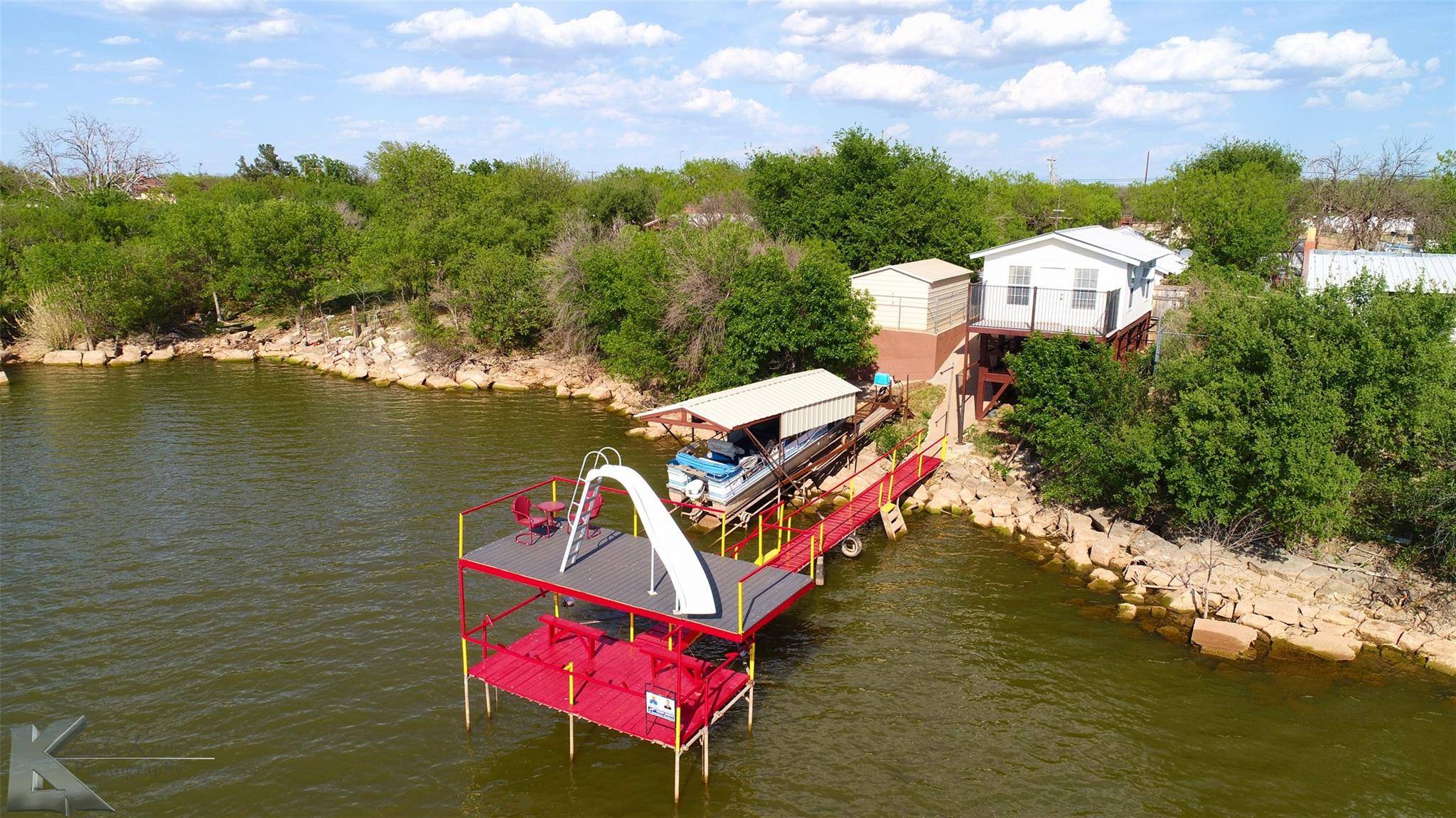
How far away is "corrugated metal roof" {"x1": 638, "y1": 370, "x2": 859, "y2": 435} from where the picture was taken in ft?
80.4

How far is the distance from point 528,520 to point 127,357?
45.2 meters

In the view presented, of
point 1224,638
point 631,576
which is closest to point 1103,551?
point 1224,638

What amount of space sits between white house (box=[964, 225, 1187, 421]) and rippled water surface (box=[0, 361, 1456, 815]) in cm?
770

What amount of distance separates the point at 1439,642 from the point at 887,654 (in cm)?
1319

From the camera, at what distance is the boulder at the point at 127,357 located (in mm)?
50344

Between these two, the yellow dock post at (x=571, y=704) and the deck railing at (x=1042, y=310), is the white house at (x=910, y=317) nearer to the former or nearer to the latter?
the deck railing at (x=1042, y=310)

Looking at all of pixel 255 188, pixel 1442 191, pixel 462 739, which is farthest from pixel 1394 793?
pixel 255 188

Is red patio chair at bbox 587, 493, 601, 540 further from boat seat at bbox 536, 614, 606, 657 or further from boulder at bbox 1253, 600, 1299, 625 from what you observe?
boulder at bbox 1253, 600, 1299, 625

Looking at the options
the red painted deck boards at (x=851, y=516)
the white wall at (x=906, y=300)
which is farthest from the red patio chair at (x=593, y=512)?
the white wall at (x=906, y=300)

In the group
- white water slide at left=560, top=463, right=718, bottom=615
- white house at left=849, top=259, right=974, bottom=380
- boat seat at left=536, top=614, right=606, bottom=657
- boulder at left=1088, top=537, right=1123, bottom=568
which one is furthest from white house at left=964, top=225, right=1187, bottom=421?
boat seat at left=536, top=614, right=606, bottom=657

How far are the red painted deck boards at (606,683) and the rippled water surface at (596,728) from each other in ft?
4.03

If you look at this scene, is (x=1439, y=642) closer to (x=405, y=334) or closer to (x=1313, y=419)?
(x=1313, y=419)

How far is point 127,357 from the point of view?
167 feet

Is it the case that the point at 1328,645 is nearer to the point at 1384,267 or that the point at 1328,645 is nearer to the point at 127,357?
the point at 1384,267
